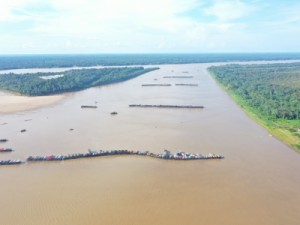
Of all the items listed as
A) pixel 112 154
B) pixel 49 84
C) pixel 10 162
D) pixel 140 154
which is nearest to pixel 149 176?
pixel 140 154

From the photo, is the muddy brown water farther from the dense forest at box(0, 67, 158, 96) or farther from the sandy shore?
the dense forest at box(0, 67, 158, 96)

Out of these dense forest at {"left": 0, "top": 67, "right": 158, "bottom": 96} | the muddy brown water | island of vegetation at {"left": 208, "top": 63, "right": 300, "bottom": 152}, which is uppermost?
dense forest at {"left": 0, "top": 67, "right": 158, "bottom": 96}

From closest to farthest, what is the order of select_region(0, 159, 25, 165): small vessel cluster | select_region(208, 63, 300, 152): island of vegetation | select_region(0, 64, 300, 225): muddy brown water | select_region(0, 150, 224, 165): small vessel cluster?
select_region(0, 64, 300, 225): muddy brown water → select_region(0, 159, 25, 165): small vessel cluster → select_region(0, 150, 224, 165): small vessel cluster → select_region(208, 63, 300, 152): island of vegetation

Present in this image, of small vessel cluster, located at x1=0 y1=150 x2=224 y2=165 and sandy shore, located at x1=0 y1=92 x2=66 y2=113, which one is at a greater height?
sandy shore, located at x1=0 y1=92 x2=66 y2=113

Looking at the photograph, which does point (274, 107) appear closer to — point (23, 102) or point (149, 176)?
point (149, 176)

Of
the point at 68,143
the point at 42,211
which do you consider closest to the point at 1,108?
the point at 68,143

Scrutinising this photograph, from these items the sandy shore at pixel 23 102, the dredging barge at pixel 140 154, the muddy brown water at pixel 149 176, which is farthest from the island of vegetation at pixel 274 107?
the sandy shore at pixel 23 102

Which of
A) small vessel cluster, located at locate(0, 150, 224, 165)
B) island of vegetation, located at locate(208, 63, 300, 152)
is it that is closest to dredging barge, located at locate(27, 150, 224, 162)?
small vessel cluster, located at locate(0, 150, 224, 165)
